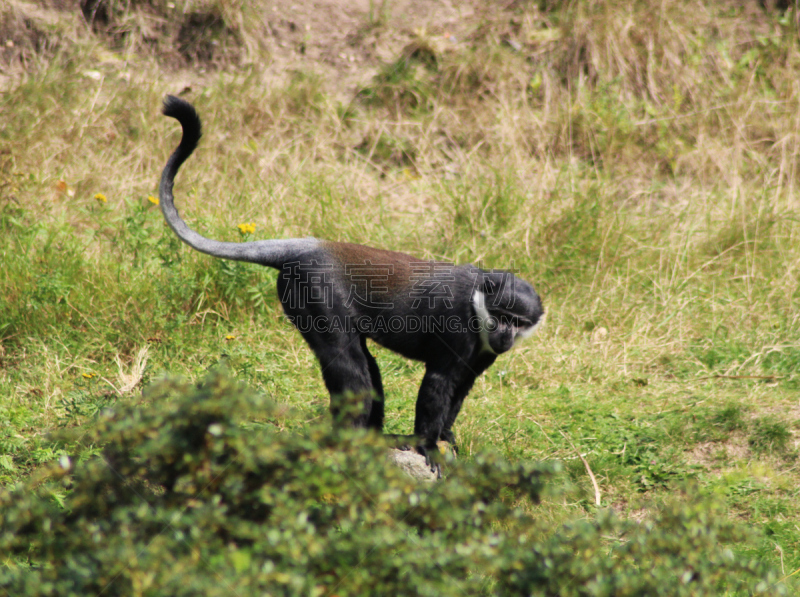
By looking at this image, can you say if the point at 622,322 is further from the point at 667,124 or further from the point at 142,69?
the point at 142,69

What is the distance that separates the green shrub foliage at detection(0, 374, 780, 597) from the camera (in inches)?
74.9

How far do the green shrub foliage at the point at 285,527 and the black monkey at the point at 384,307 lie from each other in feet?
6.26

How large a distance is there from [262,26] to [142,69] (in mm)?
1506

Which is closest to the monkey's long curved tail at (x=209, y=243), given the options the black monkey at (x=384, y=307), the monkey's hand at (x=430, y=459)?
the black monkey at (x=384, y=307)

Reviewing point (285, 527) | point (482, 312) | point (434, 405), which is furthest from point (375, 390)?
point (285, 527)

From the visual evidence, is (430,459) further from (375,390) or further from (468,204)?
(468,204)

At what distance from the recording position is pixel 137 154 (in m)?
7.43

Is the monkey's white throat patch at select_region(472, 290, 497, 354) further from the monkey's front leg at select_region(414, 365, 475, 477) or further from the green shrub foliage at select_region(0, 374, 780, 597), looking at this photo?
the green shrub foliage at select_region(0, 374, 780, 597)

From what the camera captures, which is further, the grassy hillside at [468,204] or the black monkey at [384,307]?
the grassy hillside at [468,204]

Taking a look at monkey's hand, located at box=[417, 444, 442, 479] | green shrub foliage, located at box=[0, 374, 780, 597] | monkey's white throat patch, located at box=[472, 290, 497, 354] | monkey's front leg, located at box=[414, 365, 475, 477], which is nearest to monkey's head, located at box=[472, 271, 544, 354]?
monkey's white throat patch, located at box=[472, 290, 497, 354]

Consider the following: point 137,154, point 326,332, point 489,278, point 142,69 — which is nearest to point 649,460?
point 489,278

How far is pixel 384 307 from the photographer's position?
14.5 feet

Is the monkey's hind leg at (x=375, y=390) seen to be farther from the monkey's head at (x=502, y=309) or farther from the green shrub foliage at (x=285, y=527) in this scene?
the green shrub foliage at (x=285, y=527)

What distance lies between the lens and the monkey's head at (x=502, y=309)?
421 cm
